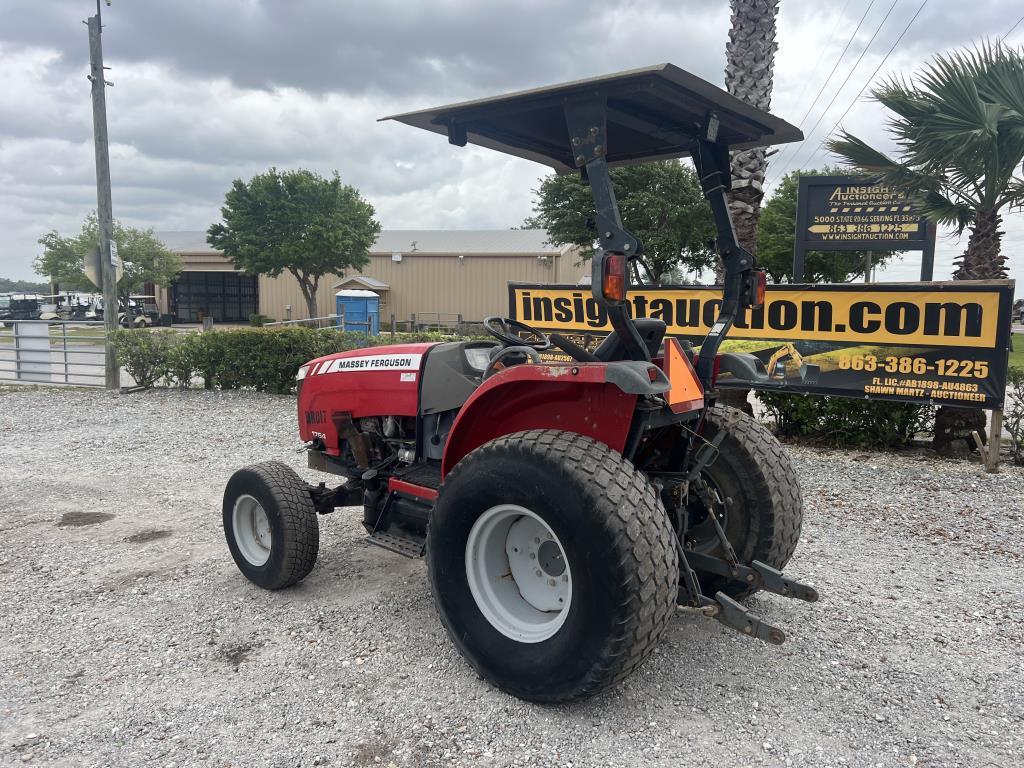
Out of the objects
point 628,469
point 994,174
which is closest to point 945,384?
point 994,174

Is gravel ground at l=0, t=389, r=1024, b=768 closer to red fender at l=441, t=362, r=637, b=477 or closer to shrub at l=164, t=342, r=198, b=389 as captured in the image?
red fender at l=441, t=362, r=637, b=477

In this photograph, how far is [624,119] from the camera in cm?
324

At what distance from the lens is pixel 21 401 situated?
10930 mm

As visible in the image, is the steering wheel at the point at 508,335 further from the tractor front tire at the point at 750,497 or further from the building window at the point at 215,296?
the building window at the point at 215,296

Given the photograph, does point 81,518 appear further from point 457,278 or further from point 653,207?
point 457,278

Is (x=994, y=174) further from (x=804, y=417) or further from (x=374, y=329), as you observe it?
(x=374, y=329)

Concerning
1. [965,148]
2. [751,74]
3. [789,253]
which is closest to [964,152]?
[965,148]

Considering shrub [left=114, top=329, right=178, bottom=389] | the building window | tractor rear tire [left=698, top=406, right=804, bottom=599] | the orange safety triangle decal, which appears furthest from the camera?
the building window

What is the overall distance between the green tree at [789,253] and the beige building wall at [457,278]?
10418 mm

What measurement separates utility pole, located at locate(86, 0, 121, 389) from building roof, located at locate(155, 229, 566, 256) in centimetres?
2332

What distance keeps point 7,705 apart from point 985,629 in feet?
14.3

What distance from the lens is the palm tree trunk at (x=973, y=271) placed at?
692 centimetres

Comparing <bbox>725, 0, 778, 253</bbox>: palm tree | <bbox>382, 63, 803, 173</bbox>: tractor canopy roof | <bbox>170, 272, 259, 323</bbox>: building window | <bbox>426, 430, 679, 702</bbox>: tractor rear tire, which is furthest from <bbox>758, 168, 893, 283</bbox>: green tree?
<bbox>170, 272, 259, 323</bbox>: building window

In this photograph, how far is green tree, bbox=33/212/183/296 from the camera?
36656 millimetres
